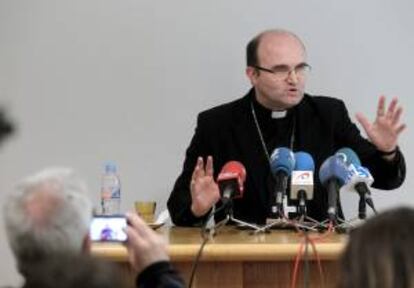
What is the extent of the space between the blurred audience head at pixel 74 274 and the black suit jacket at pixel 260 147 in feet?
5.57

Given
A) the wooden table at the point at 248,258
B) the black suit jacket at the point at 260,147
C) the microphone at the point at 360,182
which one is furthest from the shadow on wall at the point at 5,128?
the black suit jacket at the point at 260,147

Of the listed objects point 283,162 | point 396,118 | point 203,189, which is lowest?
point 203,189

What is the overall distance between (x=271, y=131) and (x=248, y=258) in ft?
3.71

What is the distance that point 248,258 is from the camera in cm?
195

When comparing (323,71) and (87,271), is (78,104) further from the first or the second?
(87,271)

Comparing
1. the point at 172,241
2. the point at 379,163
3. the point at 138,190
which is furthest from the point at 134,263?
the point at 138,190

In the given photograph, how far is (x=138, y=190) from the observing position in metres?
3.34

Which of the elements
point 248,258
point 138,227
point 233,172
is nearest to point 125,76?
point 233,172

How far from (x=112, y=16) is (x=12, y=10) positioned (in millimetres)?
475

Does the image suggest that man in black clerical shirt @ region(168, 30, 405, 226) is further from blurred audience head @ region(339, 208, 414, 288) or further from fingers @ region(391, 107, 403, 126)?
blurred audience head @ region(339, 208, 414, 288)

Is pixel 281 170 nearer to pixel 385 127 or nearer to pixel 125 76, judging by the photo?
pixel 385 127

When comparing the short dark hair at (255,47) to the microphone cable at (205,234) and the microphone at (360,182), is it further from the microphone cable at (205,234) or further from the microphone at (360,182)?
the microphone at (360,182)

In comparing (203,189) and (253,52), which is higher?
(253,52)

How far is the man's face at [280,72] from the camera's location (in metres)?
2.91
